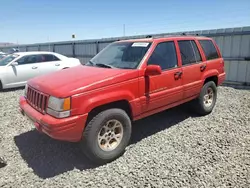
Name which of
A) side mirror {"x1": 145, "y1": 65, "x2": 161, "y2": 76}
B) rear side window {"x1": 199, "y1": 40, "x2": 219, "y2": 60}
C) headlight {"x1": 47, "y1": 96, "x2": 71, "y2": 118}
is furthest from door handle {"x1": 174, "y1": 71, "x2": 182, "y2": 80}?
headlight {"x1": 47, "y1": 96, "x2": 71, "y2": 118}

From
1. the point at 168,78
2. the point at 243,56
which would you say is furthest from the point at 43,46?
the point at 168,78

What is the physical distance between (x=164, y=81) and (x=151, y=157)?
4.51ft

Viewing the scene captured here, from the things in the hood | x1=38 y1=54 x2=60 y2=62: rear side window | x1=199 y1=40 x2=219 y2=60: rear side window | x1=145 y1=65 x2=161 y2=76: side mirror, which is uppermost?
x1=199 y1=40 x2=219 y2=60: rear side window

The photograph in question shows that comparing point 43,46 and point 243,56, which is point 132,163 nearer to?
point 243,56

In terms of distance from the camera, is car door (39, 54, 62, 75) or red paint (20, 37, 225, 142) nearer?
red paint (20, 37, 225, 142)

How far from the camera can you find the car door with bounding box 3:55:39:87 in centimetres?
805

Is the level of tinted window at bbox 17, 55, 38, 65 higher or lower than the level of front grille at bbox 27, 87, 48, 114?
higher

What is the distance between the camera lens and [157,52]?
3.83 m

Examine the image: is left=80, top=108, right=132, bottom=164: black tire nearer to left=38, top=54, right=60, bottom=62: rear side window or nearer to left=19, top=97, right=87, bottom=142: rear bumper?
left=19, top=97, right=87, bottom=142: rear bumper

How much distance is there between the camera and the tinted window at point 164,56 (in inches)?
148

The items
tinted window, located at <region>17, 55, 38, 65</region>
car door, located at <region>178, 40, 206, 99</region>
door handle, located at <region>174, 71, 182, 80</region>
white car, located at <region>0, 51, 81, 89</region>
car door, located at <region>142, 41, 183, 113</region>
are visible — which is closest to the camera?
car door, located at <region>142, 41, 183, 113</region>

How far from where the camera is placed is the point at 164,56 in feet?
13.0

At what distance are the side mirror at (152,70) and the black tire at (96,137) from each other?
767 mm

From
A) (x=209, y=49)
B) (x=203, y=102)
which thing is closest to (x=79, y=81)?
(x=203, y=102)
